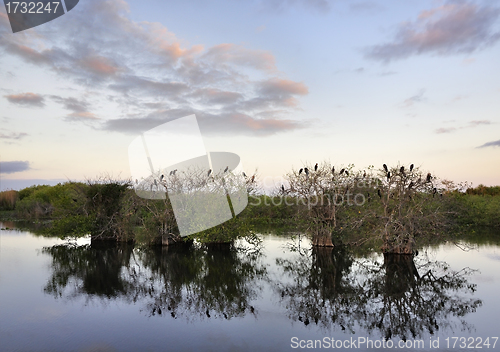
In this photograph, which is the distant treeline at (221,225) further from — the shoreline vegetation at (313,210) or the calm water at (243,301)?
the calm water at (243,301)

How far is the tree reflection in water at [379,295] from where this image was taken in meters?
8.83

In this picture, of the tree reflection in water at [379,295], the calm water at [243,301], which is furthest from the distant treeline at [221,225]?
the tree reflection in water at [379,295]

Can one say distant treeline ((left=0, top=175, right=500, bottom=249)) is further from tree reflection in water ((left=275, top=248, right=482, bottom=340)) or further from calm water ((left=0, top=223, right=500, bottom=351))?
tree reflection in water ((left=275, top=248, right=482, bottom=340))

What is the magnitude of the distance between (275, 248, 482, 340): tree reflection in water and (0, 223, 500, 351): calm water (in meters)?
0.03

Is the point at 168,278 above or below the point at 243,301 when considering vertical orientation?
above

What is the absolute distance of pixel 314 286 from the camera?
1230 cm

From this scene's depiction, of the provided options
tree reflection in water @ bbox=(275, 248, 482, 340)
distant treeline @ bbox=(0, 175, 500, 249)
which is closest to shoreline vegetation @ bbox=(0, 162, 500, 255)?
distant treeline @ bbox=(0, 175, 500, 249)

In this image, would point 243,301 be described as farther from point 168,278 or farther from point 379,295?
point 379,295

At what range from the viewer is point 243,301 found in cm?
1079

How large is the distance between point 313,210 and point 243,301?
34.4 feet

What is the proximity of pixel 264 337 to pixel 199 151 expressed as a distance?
1427 cm

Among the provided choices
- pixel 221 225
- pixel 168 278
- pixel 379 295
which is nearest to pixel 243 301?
pixel 168 278

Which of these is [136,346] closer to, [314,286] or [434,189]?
[314,286]

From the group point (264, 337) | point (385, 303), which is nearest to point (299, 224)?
point (385, 303)
